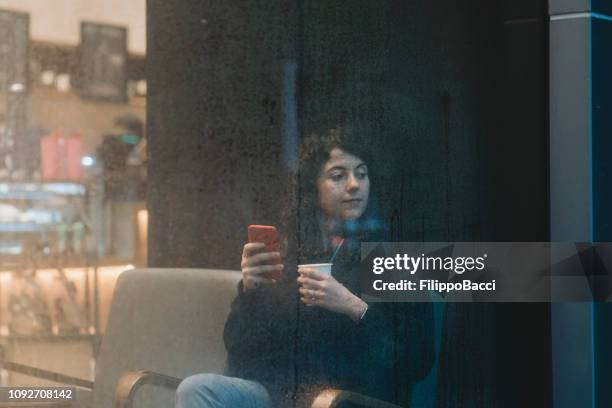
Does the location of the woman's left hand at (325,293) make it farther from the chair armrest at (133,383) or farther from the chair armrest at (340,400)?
the chair armrest at (133,383)

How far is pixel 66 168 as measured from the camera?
7.06ft

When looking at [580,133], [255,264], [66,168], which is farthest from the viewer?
[580,133]

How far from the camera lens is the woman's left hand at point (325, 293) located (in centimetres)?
230

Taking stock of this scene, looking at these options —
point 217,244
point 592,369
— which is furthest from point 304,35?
point 592,369

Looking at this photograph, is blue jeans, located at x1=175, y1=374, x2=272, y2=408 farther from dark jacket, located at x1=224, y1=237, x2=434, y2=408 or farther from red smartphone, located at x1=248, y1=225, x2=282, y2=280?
red smartphone, located at x1=248, y1=225, x2=282, y2=280

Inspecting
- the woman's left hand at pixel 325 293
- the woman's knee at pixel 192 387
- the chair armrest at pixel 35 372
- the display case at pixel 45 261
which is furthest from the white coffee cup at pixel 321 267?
the chair armrest at pixel 35 372

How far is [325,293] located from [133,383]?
1.85 feet

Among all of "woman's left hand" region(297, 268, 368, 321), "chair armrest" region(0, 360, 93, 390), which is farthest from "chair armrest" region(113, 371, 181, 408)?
"woman's left hand" region(297, 268, 368, 321)

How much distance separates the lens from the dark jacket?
2287 millimetres

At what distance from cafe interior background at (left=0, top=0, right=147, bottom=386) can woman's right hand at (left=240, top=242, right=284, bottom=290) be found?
289 mm

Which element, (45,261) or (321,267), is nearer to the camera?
(45,261)

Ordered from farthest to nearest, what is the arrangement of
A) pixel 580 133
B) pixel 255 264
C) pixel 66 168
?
pixel 580 133
pixel 255 264
pixel 66 168

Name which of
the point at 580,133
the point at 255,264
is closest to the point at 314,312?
the point at 255,264

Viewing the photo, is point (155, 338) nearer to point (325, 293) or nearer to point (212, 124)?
point (325, 293)
